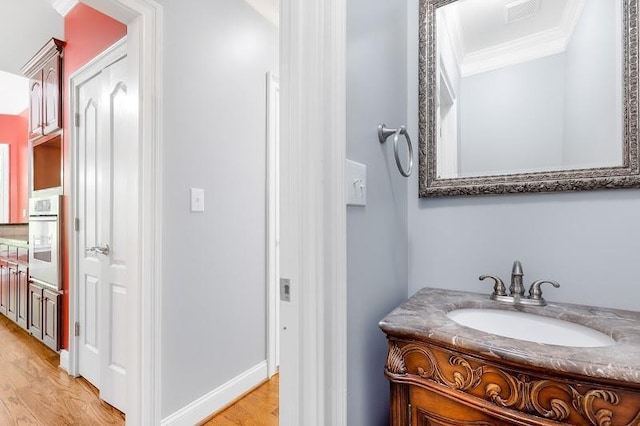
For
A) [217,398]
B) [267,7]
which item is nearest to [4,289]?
[217,398]

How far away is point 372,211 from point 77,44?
2569 mm

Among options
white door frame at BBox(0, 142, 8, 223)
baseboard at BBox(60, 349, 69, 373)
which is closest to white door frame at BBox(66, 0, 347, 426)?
baseboard at BBox(60, 349, 69, 373)

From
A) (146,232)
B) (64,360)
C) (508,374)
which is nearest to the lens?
(508,374)

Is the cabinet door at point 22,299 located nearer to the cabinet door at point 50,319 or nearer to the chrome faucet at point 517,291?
the cabinet door at point 50,319

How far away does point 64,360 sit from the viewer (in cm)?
229

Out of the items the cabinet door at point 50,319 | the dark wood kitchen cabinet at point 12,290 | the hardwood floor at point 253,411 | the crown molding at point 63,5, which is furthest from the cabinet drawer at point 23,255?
the hardwood floor at point 253,411

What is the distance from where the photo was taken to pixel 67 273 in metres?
2.33

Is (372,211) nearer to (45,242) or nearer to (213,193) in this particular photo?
(213,193)

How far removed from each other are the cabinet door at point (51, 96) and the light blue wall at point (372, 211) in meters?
2.57

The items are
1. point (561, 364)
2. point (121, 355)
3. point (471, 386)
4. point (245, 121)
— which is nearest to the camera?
point (561, 364)

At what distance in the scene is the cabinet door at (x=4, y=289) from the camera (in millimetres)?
3344

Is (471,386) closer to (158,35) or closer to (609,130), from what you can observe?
(609,130)

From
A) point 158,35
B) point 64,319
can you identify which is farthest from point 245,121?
point 64,319

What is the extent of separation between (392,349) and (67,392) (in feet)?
7.51
